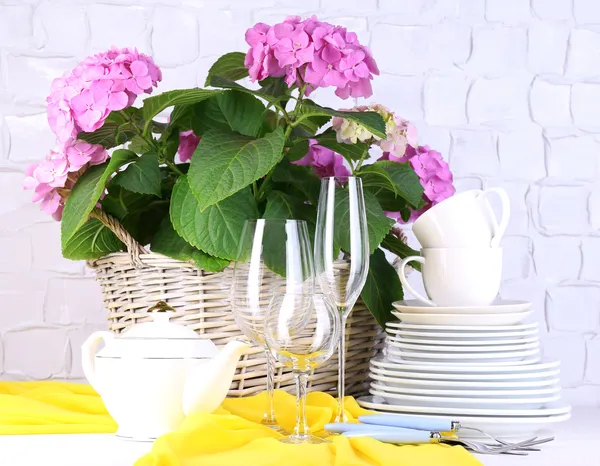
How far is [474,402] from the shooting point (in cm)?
105

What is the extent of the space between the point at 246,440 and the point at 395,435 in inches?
6.6

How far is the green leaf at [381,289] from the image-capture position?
4.19 feet

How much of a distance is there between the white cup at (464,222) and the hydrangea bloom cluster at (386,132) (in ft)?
0.48

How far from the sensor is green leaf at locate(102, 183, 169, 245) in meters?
1.23

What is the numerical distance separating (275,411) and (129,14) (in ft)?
3.47

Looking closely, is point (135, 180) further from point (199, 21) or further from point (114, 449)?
point (199, 21)

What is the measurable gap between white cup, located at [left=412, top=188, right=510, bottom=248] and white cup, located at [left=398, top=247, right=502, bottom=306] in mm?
12

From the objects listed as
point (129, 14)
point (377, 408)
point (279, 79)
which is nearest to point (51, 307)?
point (129, 14)

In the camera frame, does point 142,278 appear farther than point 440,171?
No

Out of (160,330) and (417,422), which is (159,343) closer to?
(160,330)

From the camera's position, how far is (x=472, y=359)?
3.63ft

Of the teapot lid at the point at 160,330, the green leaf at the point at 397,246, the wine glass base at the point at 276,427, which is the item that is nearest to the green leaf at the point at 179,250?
the teapot lid at the point at 160,330

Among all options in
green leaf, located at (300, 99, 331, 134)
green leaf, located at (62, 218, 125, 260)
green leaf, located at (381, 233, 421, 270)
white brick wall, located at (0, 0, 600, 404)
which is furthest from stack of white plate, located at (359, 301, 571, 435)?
A: white brick wall, located at (0, 0, 600, 404)

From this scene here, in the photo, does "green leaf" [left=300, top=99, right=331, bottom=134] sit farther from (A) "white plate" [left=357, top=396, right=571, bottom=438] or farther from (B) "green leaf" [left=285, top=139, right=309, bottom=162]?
(A) "white plate" [left=357, top=396, right=571, bottom=438]
